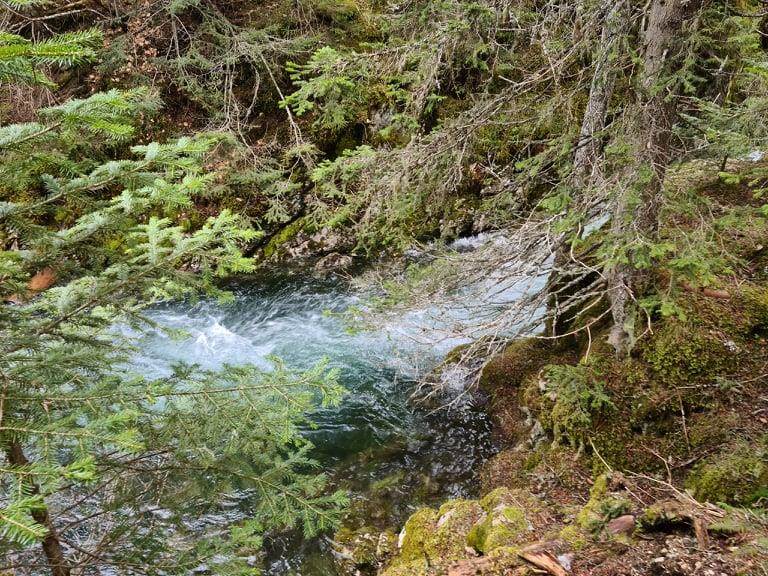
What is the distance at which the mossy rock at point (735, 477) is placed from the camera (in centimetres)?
349

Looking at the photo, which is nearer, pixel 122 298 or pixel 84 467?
pixel 84 467

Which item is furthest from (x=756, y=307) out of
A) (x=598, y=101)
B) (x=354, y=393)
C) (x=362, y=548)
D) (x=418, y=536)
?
(x=354, y=393)

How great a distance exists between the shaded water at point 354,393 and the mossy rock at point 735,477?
7.63ft

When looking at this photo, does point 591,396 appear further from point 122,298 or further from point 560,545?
point 122,298

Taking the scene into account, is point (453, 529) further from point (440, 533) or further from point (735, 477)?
point (735, 477)

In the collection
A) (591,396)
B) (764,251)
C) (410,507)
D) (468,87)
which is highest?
(468,87)

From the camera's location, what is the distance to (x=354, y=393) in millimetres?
6906

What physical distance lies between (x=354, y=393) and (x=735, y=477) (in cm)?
457

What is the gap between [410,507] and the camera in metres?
5.14

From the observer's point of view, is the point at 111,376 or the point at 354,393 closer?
the point at 111,376

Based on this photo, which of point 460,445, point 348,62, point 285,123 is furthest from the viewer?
point 285,123

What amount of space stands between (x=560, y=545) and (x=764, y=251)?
14.5 ft

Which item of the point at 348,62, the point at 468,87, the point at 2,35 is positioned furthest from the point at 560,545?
the point at 468,87

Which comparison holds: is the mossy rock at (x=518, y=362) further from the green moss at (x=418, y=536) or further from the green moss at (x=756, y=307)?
the green moss at (x=418, y=536)
